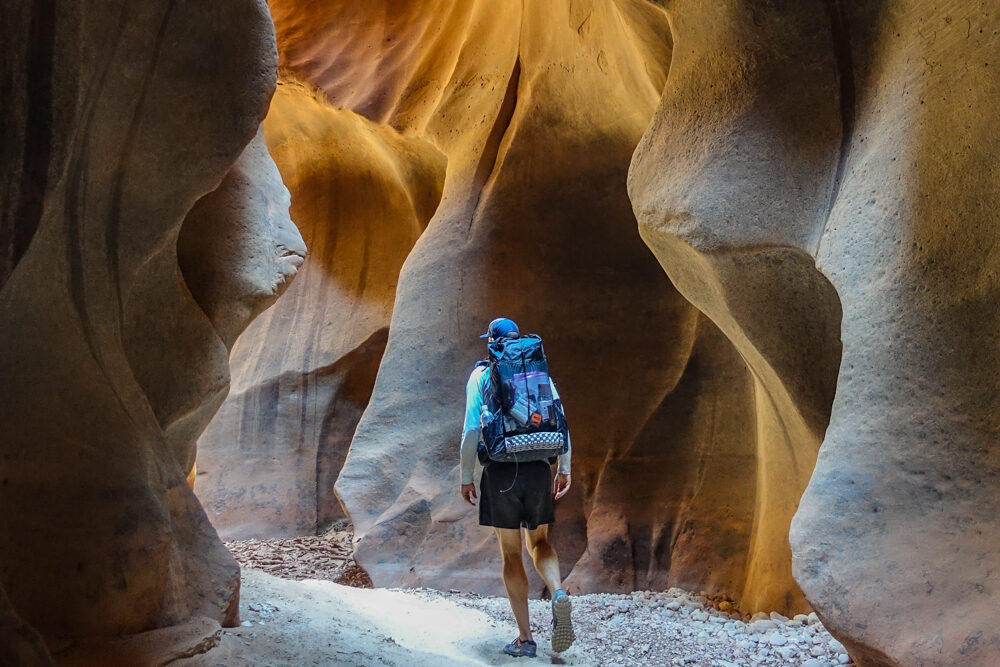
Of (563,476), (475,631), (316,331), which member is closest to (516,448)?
(563,476)

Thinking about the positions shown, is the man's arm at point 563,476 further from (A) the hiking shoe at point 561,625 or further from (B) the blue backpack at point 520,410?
(A) the hiking shoe at point 561,625

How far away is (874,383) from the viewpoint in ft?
9.13

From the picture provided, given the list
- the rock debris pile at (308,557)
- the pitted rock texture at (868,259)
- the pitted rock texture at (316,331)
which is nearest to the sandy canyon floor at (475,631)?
the pitted rock texture at (868,259)

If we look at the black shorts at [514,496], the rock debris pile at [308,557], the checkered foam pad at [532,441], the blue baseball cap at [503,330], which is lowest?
the rock debris pile at [308,557]

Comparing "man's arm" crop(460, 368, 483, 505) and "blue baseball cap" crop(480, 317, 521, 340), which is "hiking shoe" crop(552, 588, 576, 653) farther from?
"blue baseball cap" crop(480, 317, 521, 340)

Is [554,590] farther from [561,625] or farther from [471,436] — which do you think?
[471,436]

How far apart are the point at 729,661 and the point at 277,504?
18.6ft

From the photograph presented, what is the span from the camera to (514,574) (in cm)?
353

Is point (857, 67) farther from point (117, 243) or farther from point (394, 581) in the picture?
point (394, 581)

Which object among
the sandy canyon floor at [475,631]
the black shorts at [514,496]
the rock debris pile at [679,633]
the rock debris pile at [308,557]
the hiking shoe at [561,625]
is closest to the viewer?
the sandy canyon floor at [475,631]

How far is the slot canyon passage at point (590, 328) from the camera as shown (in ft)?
8.63

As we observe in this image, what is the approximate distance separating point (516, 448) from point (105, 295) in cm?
152

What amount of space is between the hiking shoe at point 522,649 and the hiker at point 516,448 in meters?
0.14

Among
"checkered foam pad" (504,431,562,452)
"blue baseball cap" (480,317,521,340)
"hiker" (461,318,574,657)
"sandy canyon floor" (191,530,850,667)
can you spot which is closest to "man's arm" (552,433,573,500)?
"hiker" (461,318,574,657)
